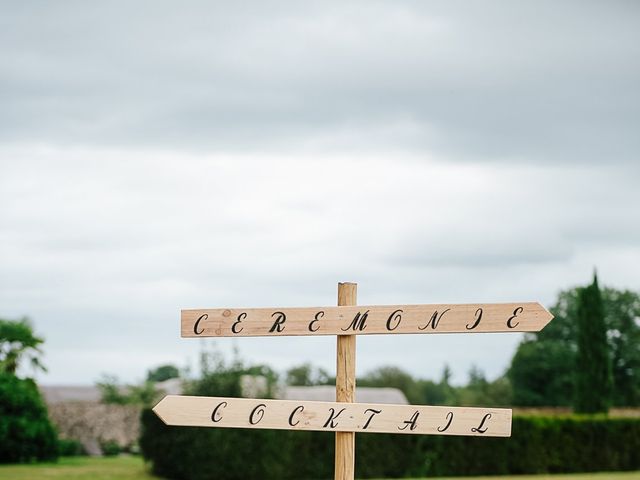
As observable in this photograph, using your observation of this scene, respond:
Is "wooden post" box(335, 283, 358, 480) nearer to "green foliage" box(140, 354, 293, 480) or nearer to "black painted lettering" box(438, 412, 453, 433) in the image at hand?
"black painted lettering" box(438, 412, 453, 433)

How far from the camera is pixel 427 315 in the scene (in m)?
6.18

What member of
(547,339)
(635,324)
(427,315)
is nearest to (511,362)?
(547,339)

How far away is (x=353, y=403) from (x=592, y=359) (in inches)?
1432

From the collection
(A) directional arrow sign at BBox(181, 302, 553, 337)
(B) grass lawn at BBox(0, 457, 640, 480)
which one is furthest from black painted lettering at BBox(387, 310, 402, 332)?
(B) grass lawn at BBox(0, 457, 640, 480)

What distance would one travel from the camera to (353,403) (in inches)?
244

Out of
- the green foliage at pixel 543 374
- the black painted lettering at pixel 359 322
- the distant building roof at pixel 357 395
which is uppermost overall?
the green foliage at pixel 543 374

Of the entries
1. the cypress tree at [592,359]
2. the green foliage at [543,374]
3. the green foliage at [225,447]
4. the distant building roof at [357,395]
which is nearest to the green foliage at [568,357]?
the green foliage at [543,374]

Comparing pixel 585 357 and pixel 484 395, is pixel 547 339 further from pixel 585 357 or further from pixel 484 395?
pixel 585 357

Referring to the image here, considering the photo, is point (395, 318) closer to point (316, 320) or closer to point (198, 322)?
point (316, 320)

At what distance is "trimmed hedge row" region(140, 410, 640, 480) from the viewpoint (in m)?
24.6

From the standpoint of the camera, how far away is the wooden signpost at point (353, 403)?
6164 mm

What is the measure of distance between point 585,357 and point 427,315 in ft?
120

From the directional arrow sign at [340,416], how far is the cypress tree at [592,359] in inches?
1392

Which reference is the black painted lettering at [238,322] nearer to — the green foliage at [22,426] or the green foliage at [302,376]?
Result: the green foliage at [22,426]
